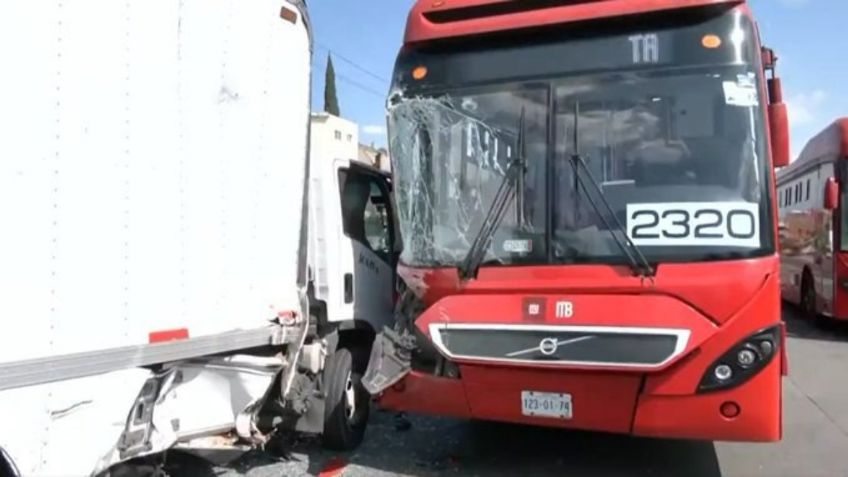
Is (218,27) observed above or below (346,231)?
above

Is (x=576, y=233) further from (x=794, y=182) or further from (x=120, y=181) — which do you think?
(x=794, y=182)

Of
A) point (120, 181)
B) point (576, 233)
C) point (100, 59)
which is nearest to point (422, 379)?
point (576, 233)

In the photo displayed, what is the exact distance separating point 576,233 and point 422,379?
4.75 feet

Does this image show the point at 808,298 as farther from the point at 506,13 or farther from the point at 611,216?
the point at 506,13

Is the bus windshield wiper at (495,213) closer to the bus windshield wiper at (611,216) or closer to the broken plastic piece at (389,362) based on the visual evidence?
the bus windshield wiper at (611,216)

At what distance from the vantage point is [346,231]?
20.3 feet

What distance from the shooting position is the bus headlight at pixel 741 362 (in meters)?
4.35

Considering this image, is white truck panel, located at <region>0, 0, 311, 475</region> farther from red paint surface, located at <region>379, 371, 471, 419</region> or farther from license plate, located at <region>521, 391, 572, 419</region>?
license plate, located at <region>521, 391, 572, 419</region>

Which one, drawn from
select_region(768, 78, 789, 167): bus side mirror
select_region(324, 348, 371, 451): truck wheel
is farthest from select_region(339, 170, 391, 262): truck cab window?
select_region(768, 78, 789, 167): bus side mirror

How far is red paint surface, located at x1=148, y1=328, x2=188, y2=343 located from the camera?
3.87m

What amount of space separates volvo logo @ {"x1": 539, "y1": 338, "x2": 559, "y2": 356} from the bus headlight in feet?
2.87

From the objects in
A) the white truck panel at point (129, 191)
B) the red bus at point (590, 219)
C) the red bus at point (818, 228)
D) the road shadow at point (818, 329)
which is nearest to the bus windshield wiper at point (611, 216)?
the red bus at point (590, 219)

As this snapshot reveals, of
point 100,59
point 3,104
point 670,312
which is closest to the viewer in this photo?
point 3,104

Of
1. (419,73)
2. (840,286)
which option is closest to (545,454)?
(419,73)
